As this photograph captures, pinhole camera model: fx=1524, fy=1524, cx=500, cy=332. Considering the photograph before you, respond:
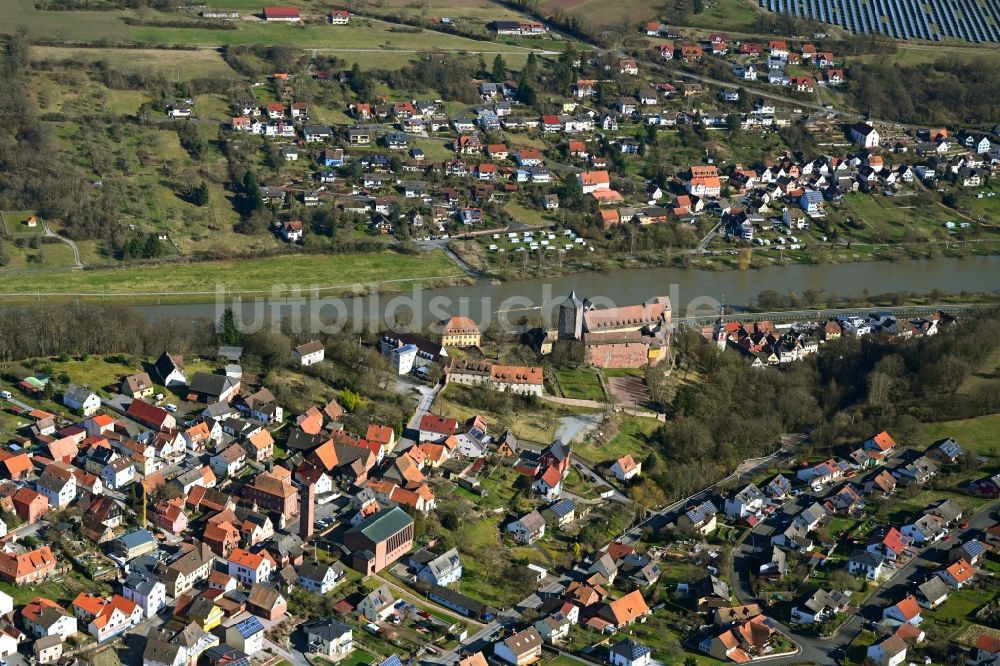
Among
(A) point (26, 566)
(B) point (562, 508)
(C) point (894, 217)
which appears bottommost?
(B) point (562, 508)

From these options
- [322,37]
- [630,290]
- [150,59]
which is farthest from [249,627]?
[322,37]

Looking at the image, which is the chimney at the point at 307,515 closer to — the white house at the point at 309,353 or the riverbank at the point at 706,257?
the white house at the point at 309,353

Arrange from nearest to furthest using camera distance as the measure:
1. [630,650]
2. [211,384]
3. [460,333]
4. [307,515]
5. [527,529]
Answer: [630,650], [307,515], [527,529], [211,384], [460,333]

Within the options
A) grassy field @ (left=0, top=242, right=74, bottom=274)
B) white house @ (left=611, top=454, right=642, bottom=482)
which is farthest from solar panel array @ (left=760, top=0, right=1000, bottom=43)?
white house @ (left=611, top=454, right=642, bottom=482)

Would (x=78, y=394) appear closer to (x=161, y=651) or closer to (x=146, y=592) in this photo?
(x=146, y=592)

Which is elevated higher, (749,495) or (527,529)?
(527,529)

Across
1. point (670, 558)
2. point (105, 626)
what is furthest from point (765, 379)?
point (105, 626)

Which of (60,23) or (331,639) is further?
(60,23)
